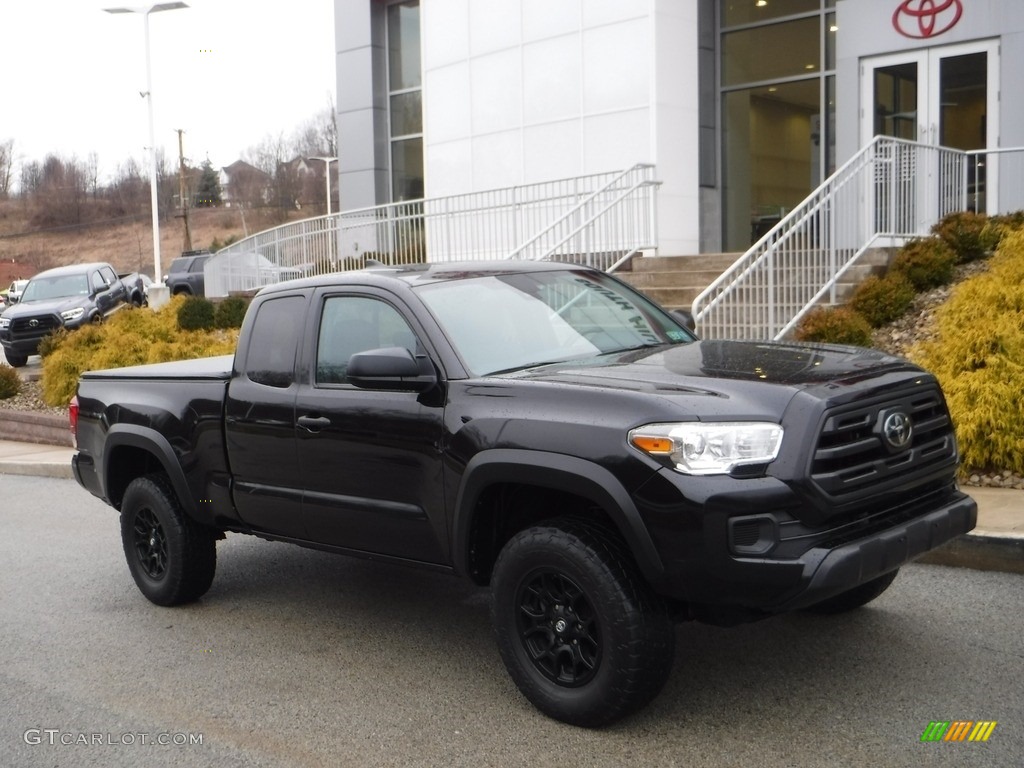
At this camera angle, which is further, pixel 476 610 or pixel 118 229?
pixel 118 229

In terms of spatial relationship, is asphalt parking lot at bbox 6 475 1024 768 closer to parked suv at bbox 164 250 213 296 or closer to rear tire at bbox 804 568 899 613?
rear tire at bbox 804 568 899 613

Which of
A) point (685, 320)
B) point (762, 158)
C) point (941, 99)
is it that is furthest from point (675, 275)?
point (685, 320)

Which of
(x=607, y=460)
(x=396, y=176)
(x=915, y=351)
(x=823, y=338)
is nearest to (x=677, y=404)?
(x=607, y=460)

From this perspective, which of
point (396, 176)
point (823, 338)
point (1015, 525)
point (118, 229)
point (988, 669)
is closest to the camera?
point (988, 669)

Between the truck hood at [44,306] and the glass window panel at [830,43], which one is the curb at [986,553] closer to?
the glass window panel at [830,43]

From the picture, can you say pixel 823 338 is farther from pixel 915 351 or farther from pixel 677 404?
pixel 677 404

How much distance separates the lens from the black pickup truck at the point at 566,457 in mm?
3994

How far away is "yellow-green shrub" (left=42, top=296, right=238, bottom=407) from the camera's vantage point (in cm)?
1628

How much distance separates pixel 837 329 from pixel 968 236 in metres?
2.72

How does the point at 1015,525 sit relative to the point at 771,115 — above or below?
below

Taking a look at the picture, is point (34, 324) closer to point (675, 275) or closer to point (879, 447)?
point (675, 275)

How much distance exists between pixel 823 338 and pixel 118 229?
111095 mm

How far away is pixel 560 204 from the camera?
722 inches

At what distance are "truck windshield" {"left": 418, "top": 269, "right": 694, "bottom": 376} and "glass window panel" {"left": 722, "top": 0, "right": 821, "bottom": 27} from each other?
15.9 metres
